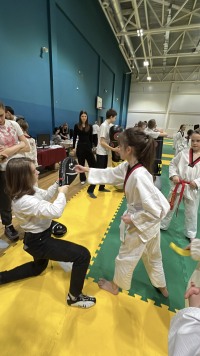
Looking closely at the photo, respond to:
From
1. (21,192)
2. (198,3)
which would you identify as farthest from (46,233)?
(198,3)

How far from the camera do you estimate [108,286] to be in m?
1.85

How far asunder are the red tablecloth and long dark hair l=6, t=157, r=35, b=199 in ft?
12.4

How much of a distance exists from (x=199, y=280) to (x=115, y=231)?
5.85ft

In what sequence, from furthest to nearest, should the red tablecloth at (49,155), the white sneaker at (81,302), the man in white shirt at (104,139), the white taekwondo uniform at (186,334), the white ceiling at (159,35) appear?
the white ceiling at (159,35)
the red tablecloth at (49,155)
the man in white shirt at (104,139)
the white sneaker at (81,302)
the white taekwondo uniform at (186,334)

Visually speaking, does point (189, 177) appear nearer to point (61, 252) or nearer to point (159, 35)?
point (61, 252)

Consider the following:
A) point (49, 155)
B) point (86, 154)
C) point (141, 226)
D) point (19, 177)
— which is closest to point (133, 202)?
point (141, 226)

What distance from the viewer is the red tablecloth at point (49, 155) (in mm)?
5091

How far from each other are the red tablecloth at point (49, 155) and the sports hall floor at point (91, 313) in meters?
3.08

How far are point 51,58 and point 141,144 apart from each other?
Answer: 6186 millimetres

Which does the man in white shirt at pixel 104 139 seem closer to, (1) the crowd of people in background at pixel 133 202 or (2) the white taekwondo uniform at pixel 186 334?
(1) the crowd of people in background at pixel 133 202

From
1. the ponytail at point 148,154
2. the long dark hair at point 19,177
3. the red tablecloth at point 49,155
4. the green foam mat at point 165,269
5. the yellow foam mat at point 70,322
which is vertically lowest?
the yellow foam mat at point 70,322

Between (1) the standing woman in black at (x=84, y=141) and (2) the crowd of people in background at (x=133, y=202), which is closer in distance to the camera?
(2) the crowd of people in background at (x=133, y=202)

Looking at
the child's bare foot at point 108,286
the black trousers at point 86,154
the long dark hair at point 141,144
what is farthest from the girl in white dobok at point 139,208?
the black trousers at point 86,154

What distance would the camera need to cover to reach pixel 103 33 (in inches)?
371
